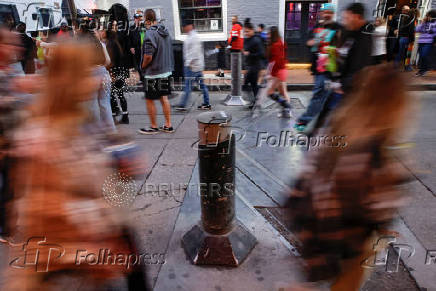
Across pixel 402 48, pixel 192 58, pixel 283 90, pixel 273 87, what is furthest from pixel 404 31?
pixel 192 58

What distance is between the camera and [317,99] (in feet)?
18.9

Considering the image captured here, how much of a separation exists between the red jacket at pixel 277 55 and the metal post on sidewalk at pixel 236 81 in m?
1.18

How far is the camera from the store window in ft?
36.0

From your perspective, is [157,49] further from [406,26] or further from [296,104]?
[406,26]

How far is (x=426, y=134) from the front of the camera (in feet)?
18.2

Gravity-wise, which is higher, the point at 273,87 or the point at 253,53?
the point at 253,53

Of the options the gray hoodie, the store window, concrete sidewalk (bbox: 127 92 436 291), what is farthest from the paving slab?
the store window

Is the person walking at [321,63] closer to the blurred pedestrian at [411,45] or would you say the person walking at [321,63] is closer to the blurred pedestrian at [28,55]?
the blurred pedestrian at [28,55]

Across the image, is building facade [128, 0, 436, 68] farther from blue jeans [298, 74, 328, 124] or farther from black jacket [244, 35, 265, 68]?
blue jeans [298, 74, 328, 124]

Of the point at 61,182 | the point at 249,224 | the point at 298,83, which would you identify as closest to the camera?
the point at 61,182

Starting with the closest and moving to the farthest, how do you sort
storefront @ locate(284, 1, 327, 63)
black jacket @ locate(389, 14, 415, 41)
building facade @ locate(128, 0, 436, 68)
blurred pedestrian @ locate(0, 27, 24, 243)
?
1. blurred pedestrian @ locate(0, 27, 24, 243)
2. black jacket @ locate(389, 14, 415, 41)
3. building facade @ locate(128, 0, 436, 68)
4. storefront @ locate(284, 1, 327, 63)

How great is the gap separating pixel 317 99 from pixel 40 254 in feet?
16.8

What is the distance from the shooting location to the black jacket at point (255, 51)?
270 inches

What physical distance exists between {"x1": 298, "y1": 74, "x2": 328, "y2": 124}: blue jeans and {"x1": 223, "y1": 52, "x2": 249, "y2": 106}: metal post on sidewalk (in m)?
2.07
